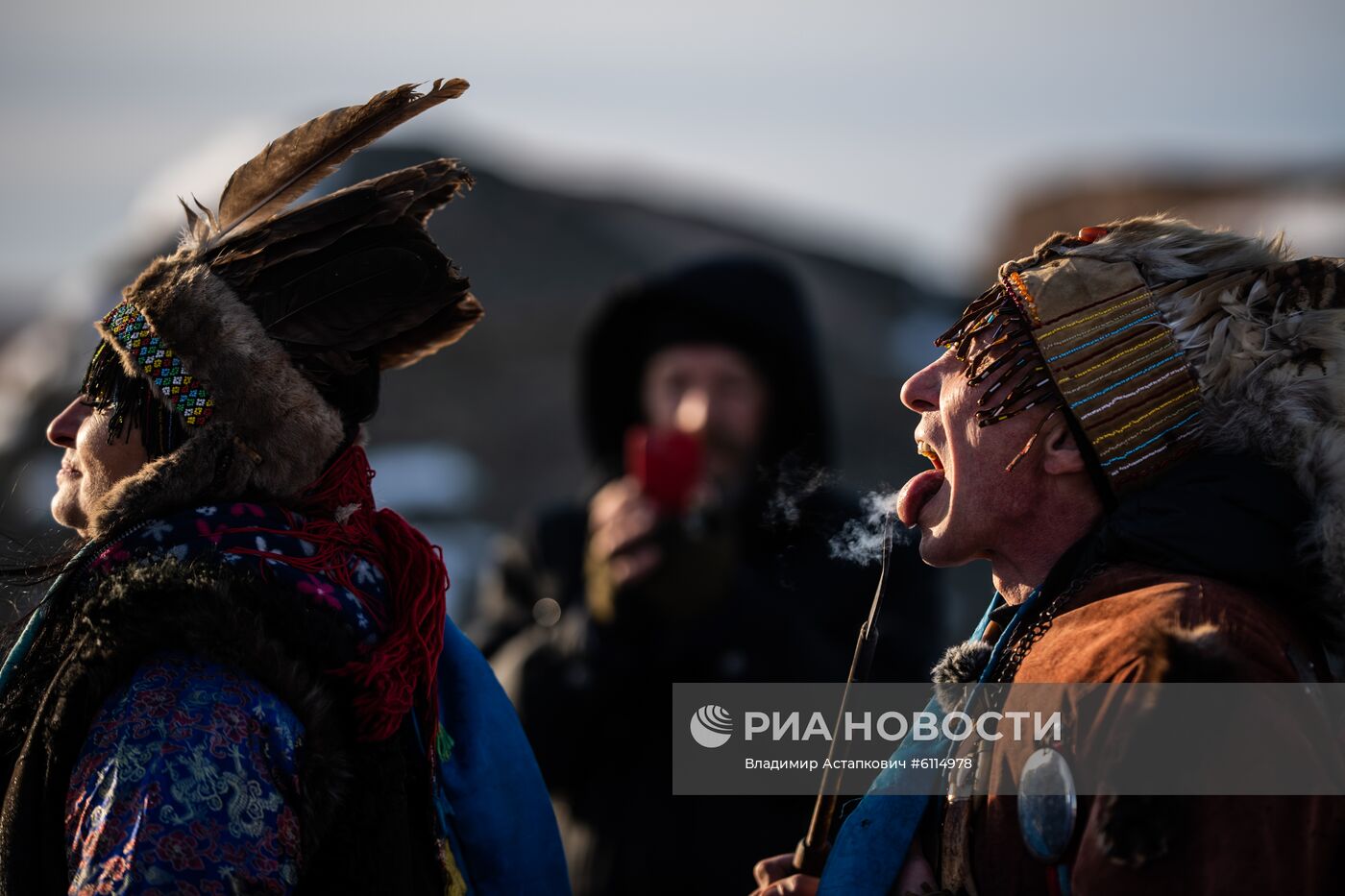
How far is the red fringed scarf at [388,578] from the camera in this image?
7.07ft

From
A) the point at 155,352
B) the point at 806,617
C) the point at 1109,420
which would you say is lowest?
the point at 806,617

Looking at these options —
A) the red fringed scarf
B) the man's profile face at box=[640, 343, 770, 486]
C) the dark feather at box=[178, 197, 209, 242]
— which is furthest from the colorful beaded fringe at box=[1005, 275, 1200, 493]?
the man's profile face at box=[640, 343, 770, 486]

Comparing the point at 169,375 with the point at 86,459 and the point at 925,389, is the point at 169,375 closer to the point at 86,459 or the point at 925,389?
the point at 86,459

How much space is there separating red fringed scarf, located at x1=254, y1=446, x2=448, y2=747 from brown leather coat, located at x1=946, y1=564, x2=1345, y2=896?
100cm

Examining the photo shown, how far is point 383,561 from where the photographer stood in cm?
243

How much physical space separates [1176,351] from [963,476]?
0.41 m

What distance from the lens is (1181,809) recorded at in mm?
1746

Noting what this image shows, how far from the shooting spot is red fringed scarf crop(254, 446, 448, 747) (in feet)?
7.07

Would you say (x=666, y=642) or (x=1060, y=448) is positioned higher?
(x=1060, y=448)

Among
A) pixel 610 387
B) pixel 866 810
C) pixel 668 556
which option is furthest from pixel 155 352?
pixel 610 387

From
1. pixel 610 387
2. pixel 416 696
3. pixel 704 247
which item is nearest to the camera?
pixel 416 696

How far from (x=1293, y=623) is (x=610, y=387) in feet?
11.9

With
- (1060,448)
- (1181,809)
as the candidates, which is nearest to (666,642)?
(1060,448)

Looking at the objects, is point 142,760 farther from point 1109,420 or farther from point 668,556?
point 668,556
